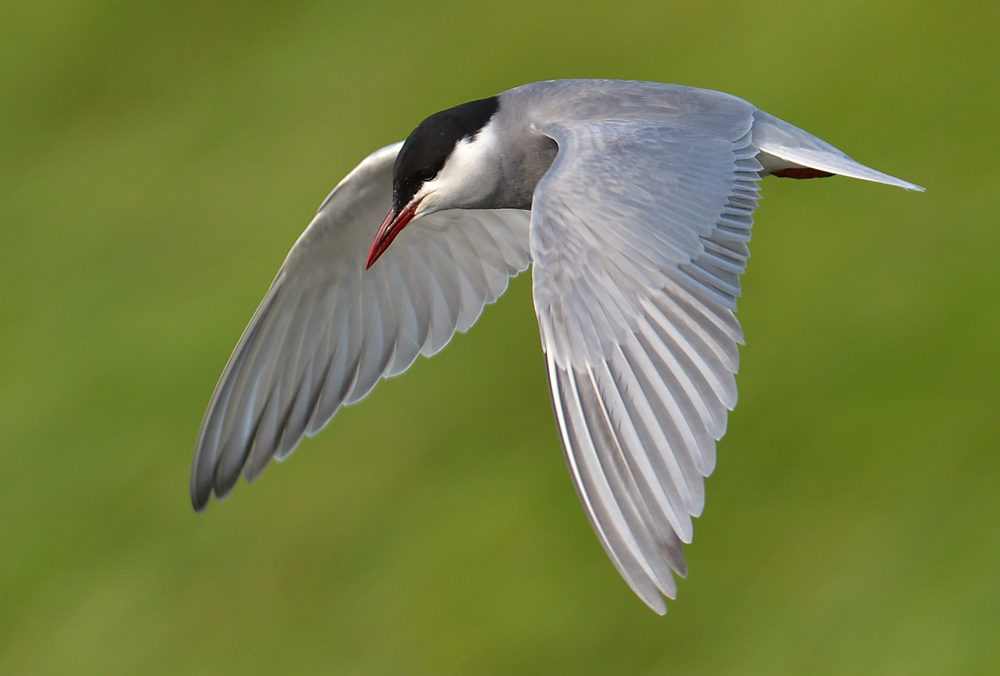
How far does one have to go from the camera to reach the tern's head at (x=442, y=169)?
3480 mm

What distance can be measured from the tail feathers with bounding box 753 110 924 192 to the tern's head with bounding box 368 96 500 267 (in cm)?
67

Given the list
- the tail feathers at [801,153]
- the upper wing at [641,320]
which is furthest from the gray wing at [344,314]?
the upper wing at [641,320]

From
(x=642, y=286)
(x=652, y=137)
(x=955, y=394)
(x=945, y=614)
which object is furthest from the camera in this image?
(x=955, y=394)

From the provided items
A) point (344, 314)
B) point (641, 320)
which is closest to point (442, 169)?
point (344, 314)

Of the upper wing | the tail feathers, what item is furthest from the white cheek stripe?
the tail feathers

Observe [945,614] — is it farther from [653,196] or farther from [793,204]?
[653,196]

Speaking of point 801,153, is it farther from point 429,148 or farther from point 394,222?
point 394,222

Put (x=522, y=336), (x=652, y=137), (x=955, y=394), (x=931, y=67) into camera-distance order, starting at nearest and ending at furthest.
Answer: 1. (x=652, y=137)
2. (x=955, y=394)
3. (x=522, y=336)
4. (x=931, y=67)

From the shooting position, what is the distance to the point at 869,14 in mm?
7227

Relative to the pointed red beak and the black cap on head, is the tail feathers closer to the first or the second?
the black cap on head

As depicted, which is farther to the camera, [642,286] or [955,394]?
[955,394]

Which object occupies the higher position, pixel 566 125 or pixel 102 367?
pixel 566 125

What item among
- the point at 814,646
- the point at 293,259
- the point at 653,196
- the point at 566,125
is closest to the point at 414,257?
the point at 293,259

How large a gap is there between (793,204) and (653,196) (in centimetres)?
383
